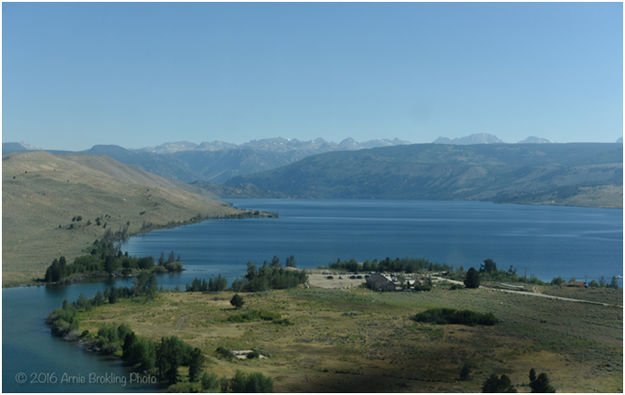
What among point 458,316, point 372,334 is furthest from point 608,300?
point 372,334

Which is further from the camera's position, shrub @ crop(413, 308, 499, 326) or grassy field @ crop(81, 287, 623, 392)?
shrub @ crop(413, 308, 499, 326)

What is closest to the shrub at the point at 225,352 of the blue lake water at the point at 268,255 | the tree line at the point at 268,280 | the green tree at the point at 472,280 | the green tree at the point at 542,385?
the blue lake water at the point at 268,255

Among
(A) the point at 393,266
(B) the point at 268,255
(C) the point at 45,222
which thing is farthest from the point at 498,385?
(C) the point at 45,222

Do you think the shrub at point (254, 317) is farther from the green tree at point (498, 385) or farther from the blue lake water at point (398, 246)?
the blue lake water at point (398, 246)

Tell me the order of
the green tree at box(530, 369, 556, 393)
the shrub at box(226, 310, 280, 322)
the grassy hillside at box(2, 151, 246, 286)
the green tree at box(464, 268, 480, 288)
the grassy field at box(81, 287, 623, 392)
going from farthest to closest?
the grassy hillside at box(2, 151, 246, 286) < the green tree at box(464, 268, 480, 288) < the shrub at box(226, 310, 280, 322) < the grassy field at box(81, 287, 623, 392) < the green tree at box(530, 369, 556, 393)

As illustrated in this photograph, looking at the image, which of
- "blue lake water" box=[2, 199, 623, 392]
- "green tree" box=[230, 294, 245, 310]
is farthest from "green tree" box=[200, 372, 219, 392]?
"green tree" box=[230, 294, 245, 310]

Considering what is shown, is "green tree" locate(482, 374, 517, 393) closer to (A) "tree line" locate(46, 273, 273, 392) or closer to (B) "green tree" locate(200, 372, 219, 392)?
(A) "tree line" locate(46, 273, 273, 392)

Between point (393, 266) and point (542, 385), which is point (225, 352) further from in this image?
point (393, 266)
